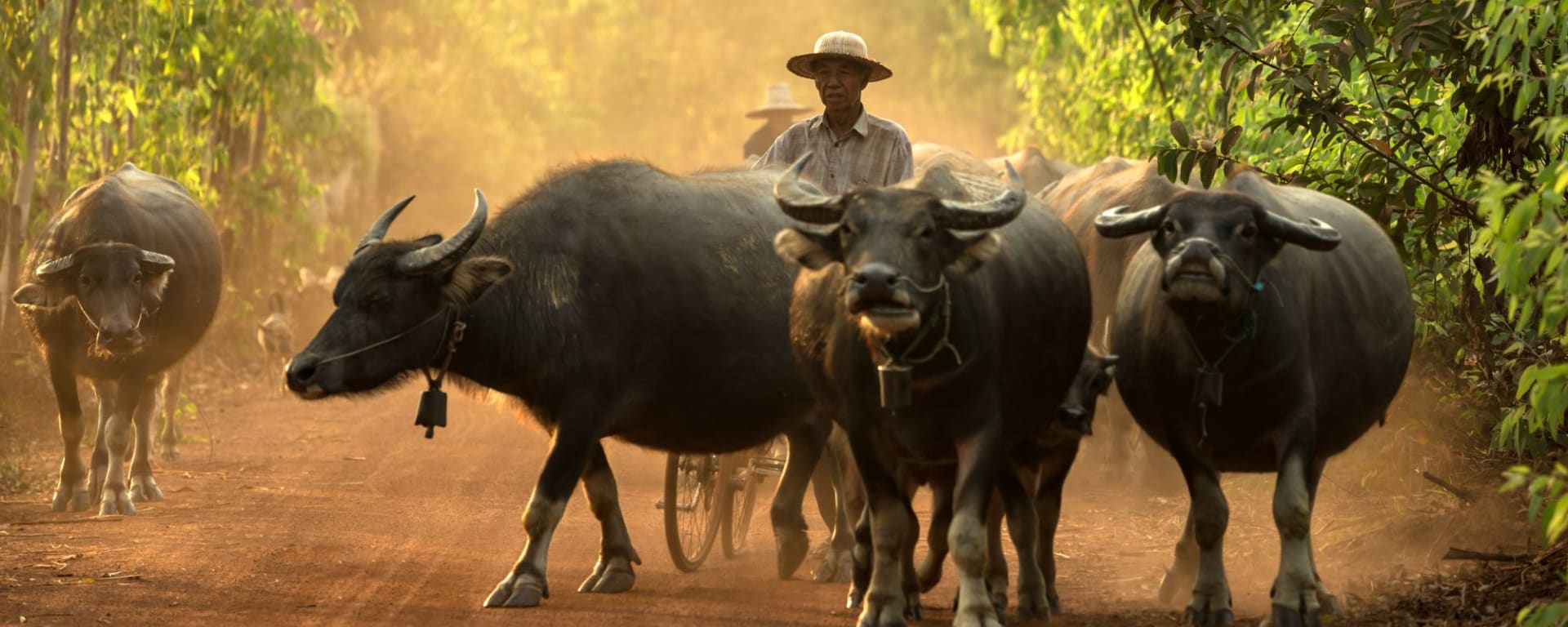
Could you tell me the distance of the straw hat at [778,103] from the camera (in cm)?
1803

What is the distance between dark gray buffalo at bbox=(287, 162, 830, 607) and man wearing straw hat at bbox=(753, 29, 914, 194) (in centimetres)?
65

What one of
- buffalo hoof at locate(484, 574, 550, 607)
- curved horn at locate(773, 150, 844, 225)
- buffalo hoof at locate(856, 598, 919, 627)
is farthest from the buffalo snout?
buffalo hoof at locate(856, 598, 919, 627)

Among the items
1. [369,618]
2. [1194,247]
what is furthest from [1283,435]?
[369,618]

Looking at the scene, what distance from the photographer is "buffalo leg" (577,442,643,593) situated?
25.1 feet

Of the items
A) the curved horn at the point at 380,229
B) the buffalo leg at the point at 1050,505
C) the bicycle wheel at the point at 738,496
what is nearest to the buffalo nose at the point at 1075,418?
the buffalo leg at the point at 1050,505

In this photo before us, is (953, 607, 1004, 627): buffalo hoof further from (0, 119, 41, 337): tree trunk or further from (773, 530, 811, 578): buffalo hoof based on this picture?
(0, 119, 41, 337): tree trunk

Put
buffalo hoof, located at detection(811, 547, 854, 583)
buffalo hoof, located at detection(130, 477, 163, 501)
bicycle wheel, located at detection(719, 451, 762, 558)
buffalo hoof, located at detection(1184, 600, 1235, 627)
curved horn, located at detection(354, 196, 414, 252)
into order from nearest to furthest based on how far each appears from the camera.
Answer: buffalo hoof, located at detection(1184, 600, 1235, 627) → curved horn, located at detection(354, 196, 414, 252) → buffalo hoof, located at detection(811, 547, 854, 583) → bicycle wheel, located at detection(719, 451, 762, 558) → buffalo hoof, located at detection(130, 477, 163, 501)

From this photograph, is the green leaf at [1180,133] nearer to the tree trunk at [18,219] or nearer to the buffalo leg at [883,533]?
the buffalo leg at [883,533]

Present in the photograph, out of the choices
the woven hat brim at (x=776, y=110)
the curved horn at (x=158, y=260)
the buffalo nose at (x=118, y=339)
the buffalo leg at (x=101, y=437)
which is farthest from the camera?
the woven hat brim at (x=776, y=110)

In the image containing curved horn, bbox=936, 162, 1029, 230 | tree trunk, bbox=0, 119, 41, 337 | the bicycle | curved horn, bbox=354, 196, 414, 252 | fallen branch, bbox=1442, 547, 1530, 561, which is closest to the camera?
curved horn, bbox=936, 162, 1029, 230

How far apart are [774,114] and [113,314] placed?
30.0ft

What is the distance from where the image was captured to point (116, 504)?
33.3 feet

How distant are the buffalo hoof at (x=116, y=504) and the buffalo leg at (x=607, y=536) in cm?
368

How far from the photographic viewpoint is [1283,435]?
20.9 ft
